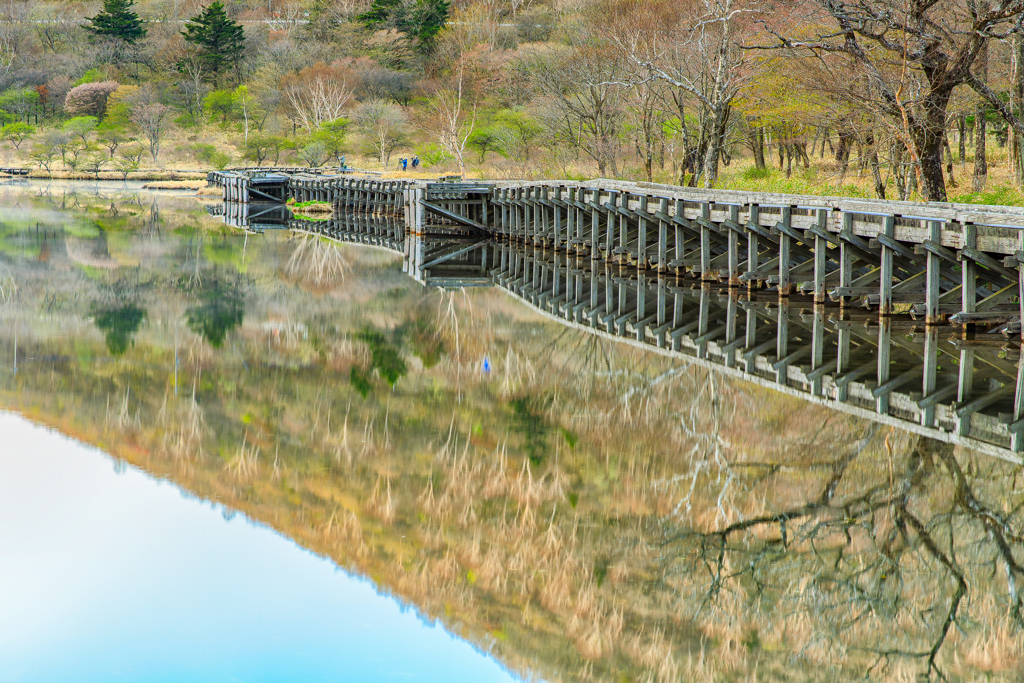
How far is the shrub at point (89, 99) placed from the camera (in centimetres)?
10125

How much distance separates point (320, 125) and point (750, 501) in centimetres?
7753

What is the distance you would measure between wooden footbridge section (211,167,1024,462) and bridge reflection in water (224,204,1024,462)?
45 mm

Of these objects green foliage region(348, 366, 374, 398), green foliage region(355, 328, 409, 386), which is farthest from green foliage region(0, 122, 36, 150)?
green foliage region(348, 366, 374, 398)

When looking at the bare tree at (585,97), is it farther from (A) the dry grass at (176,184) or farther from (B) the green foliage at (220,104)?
(B) the green foliage at (220,104)

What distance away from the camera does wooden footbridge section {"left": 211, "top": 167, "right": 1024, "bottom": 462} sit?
14.2m

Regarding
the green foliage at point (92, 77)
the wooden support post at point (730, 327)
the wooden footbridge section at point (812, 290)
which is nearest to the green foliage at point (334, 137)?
the green foliage at point (92, 77)

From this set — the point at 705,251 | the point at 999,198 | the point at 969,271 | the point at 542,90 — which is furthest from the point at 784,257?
the point at 542,90

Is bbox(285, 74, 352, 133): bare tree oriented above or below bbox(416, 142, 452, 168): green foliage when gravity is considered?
above

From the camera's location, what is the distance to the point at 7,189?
74.2 metres

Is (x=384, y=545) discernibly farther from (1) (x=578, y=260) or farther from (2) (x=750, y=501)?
(1) (x=578, y=260)

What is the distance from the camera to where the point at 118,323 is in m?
21.3

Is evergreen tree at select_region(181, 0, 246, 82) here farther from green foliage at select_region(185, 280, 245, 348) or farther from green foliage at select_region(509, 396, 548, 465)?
green foliage at select_region(509, 396, 548, 465)

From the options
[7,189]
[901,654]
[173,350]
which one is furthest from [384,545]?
[7,189]

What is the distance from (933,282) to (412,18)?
86852mm
